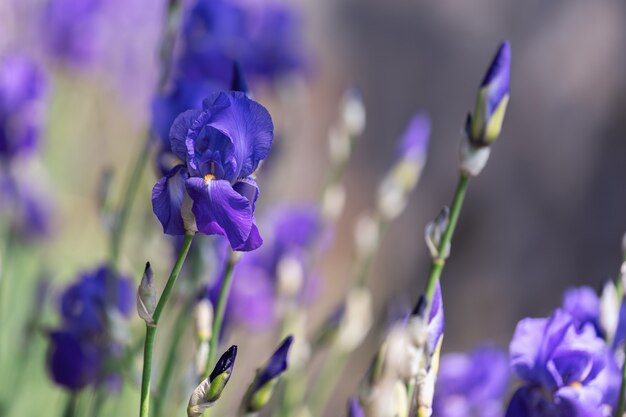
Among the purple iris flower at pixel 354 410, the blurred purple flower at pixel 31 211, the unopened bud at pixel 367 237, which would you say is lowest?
the purple iris flower at pixel 354 410

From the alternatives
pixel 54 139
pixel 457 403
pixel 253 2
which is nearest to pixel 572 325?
pixel 457 403

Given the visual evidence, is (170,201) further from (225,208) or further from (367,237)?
(367,237)

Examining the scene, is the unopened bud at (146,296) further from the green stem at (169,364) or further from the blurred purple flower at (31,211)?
the blurred purple flower at (31,211)

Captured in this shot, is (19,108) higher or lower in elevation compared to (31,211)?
lower

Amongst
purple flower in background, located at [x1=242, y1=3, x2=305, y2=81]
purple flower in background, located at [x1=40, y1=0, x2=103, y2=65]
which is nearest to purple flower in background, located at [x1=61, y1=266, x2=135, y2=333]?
purple flower in background, located at [x1=242, y1=3, x2=305, y2=81]

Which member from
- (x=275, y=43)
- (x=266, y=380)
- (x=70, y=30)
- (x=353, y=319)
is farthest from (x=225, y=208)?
(x=70, y=30)

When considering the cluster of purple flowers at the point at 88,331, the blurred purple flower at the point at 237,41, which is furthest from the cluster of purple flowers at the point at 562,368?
the blurred purple flower at the point at 237,41
